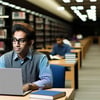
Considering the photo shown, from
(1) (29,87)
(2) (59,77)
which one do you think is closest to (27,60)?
(1) (29,87)

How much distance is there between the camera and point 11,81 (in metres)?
2.51

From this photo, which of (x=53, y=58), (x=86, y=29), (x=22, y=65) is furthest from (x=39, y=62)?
(x=86, y=29)

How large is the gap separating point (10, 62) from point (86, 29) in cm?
3453

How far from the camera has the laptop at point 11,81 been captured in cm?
248

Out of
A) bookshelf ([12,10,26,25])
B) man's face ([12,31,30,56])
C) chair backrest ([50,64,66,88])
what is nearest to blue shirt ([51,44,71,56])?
bookshelf ([12,10,26,25])

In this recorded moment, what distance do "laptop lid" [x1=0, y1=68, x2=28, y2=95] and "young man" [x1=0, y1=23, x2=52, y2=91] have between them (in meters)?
0.31

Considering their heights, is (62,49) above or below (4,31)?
below

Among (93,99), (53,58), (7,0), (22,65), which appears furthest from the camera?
(7,0)

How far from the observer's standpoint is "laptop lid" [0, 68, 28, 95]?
248cm

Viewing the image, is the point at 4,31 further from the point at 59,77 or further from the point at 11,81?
the point at 11,81

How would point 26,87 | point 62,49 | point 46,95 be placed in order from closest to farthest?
point 46,95, point 26,87, point 62,49

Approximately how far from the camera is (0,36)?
9.26 meters

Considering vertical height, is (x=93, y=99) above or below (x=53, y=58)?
below

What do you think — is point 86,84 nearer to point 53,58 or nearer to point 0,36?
point 53,58
